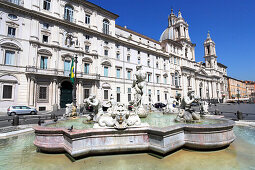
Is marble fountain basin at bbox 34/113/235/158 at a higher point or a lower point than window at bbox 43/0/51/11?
lower

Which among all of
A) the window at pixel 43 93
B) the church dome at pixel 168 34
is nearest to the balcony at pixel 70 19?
the window at pixel 43 93

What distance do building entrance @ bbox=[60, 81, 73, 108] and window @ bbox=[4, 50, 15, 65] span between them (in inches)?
294

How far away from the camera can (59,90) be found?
22.1m

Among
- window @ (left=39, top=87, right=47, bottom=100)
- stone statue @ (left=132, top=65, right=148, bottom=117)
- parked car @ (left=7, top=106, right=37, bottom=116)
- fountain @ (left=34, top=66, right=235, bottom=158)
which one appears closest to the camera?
fountain @ (left=34, top=66, right=235, bottom=158)

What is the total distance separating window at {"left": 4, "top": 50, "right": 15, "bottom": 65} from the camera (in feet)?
61.0

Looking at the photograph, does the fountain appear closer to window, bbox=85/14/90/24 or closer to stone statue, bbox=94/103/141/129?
stone statue, bbox=94/103/141/129

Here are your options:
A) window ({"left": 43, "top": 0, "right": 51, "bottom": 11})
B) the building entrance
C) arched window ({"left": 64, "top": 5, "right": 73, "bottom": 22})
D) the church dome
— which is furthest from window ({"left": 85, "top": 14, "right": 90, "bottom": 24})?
→ the church dome

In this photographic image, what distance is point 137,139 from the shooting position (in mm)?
4086

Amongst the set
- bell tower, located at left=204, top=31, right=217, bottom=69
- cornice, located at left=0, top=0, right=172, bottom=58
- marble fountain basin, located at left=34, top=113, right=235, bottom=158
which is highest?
bell tower, located at left=204, top=31, right=217, bottom=69

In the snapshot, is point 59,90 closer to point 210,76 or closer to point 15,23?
point 15,23

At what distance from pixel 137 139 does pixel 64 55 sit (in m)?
23.1

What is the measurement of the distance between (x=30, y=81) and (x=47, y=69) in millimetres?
2884

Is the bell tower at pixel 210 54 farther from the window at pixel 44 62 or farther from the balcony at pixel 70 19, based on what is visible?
the window at pixel 44 62

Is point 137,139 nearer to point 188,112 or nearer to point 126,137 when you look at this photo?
point 126,137
